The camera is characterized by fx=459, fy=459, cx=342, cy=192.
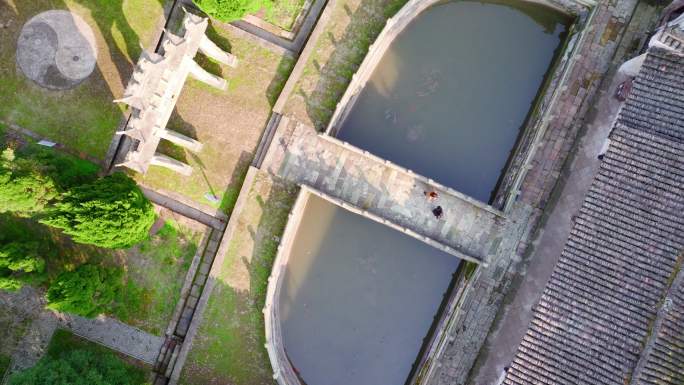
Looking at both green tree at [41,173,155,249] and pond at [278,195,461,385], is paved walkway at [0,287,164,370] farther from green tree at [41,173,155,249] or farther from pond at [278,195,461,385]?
pond at [278,195,461,385]

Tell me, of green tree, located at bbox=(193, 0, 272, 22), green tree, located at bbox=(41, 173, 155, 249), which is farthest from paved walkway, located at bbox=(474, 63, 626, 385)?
green tree, located at bbox=(41, 173, 155, 249)

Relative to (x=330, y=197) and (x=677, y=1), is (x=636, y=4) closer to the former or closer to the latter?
(x=677, y=1)

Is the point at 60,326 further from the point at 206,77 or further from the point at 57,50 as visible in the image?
the point at 206,77

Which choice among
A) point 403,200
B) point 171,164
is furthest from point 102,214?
point 403,200

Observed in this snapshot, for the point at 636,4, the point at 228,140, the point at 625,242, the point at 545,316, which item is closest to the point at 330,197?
the point at 228,140

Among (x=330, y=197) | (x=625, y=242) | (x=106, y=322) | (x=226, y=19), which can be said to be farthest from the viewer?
(x=106, y=322)

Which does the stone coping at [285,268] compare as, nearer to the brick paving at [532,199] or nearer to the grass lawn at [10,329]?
the brick paving at [532,199]
